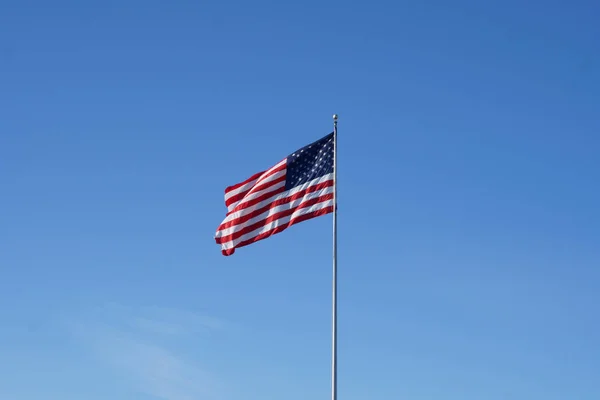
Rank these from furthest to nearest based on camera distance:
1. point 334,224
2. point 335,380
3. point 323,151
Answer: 1. point 323,151
2. point 334,224
3. point 335,380

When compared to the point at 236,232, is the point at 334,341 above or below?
below

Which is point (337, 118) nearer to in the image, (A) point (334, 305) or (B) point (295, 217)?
(B) point (295, 217)

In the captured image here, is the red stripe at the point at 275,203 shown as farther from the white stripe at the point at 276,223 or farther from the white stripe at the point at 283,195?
the white stripe at the point at 276,223

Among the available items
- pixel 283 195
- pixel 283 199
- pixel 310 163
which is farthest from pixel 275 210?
pixel 310 163

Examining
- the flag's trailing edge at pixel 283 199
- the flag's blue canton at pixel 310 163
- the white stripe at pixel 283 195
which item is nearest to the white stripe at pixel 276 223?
the flag's trailing edge at pixel 283 199

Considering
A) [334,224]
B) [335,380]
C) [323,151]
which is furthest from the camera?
[323,151]

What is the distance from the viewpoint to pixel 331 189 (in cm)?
4072

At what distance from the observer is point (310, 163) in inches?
1646

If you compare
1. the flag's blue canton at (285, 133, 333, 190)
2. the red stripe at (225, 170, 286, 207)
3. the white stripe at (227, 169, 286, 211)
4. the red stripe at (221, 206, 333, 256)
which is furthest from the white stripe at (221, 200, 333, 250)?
the red stripe at (225, 170, 286, 207)

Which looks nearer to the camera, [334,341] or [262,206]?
[334,341]

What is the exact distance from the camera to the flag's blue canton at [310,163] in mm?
41500

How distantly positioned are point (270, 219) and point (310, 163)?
2.83 m

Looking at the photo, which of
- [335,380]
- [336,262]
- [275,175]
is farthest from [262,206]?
[335,380]

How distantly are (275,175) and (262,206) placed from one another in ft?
4.52
